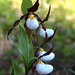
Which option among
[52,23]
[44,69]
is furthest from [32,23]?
[52,23]

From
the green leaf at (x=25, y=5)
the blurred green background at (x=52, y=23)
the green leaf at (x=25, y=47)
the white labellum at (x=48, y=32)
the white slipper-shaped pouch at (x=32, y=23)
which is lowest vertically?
the blurred green background at (x=52, y=23)

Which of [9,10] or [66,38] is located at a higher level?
[9,10]

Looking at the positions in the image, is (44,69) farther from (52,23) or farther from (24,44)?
(52,23)

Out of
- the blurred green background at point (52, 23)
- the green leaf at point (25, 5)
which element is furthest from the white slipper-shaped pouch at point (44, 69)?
the blurred green background at point (52, 23)

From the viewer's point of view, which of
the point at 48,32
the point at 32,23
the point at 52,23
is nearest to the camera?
the point at 32,23

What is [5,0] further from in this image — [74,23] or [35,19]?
[35,19]

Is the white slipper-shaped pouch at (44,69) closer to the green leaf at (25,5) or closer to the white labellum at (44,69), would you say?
the white labellum at (44,69)

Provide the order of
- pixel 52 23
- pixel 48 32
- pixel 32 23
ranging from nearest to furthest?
pixel 32 23
pixel 48 32
pixel 52 23

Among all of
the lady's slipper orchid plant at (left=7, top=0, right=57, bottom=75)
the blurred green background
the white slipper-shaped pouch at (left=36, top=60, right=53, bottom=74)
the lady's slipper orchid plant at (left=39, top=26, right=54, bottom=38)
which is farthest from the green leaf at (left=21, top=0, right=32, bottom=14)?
the blurred green background

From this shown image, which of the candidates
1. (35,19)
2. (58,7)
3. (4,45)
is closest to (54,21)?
(58,7)

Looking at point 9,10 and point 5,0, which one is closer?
point 9,10

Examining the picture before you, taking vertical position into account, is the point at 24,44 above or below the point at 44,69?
above
